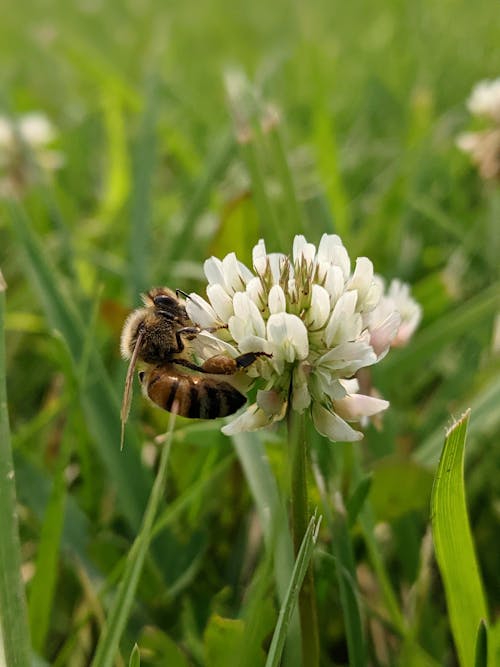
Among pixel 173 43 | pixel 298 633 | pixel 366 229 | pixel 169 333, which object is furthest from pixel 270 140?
pixel 173 43

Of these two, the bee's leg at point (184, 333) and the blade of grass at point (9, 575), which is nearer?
the blade of grass at point (9, 575)

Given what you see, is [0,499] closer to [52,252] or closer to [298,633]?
[298,633]

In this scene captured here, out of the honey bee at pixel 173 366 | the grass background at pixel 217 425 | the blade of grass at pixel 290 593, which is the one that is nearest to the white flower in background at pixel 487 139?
the grass background at pixel 217 425

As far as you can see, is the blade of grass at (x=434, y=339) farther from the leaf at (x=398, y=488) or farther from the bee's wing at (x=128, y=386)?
the bee's wing at (x=128, y=386)

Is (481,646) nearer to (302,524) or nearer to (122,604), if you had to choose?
(302,524)

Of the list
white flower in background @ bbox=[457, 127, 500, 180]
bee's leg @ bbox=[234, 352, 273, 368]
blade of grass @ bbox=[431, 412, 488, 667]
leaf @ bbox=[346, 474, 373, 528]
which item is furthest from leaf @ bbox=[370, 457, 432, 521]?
white flower in background @ bbox=[457, 127, 500, 180]

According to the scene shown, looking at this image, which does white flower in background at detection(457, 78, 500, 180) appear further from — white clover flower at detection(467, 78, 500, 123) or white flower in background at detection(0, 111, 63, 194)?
white flower in background at detection(0, 111, 63, 194)
